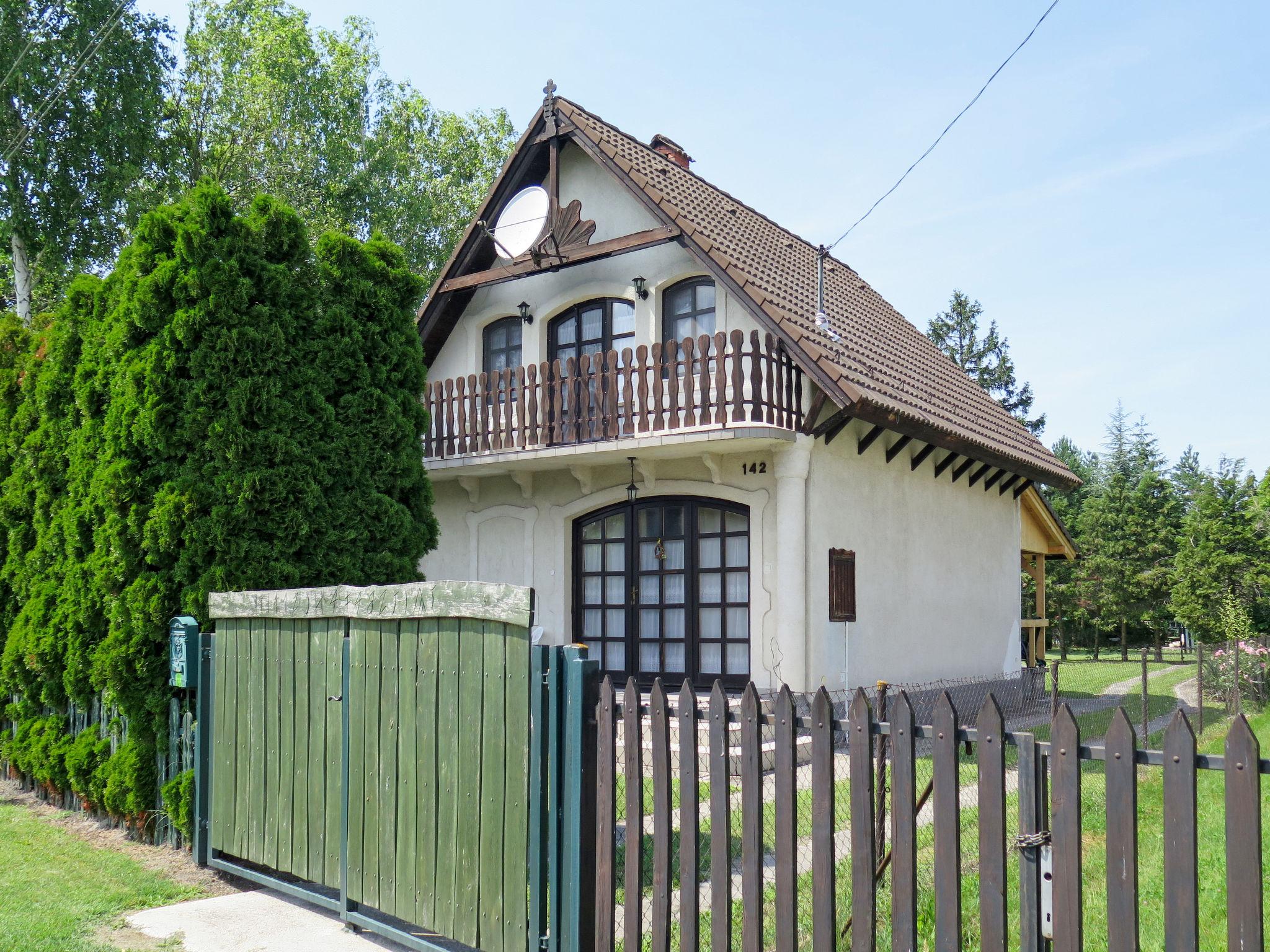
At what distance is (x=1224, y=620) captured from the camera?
2794 cm

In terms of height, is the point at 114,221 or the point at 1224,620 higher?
the point at 114,221

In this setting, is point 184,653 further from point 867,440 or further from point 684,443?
point 867,440

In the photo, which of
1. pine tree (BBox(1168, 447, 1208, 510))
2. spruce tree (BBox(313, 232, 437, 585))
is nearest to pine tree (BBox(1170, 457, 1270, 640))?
pine tree (BBox(1168, 447, 1208, 510))

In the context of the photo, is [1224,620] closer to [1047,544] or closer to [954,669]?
[1047,544]

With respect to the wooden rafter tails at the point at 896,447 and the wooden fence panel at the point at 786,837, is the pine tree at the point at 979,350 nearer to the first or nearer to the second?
the wooden rafter tails at the point at 896,447

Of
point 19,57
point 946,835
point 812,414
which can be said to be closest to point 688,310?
point 812,414

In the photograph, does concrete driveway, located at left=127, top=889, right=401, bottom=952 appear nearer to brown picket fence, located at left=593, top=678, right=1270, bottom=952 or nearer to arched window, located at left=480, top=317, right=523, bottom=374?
brown picket fence, located at left=593, top=678, right=1270, bottom=952

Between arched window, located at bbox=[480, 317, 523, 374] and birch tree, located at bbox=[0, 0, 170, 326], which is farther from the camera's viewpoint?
birch tree, located at bbox=[0, 0, 170, 326]

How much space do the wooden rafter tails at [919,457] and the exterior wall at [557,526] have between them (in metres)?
2.93

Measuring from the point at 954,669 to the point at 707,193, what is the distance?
7.35 metres

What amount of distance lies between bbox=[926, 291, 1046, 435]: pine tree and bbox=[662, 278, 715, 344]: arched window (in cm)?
3755

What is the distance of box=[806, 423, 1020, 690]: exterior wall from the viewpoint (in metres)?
12.1

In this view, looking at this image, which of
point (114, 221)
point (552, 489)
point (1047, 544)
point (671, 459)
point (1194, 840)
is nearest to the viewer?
point (1194, 840)

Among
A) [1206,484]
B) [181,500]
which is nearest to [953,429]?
[181,500]
